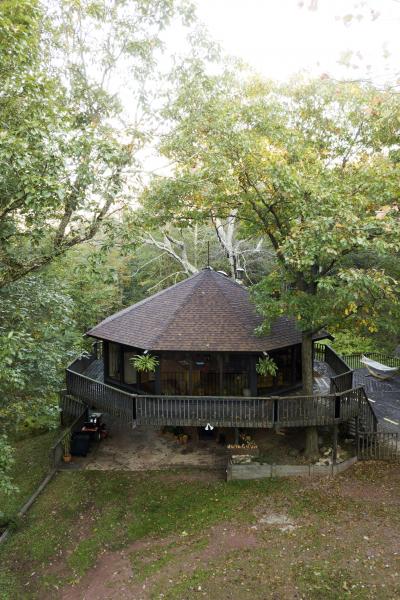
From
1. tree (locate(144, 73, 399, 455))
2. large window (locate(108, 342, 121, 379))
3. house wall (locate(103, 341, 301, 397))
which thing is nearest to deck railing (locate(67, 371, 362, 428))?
tree (locate(144, 73, 399, 455))

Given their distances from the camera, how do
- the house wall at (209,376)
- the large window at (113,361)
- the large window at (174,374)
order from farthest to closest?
the large window at (113,361) → the large window at (174,374) → the house wall at (209,376)

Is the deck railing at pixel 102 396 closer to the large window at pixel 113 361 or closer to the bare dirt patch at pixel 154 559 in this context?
the large window at pixel 113 361

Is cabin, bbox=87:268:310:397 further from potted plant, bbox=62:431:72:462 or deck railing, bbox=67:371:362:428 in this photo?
potted plant, bbox=62:431:72:462

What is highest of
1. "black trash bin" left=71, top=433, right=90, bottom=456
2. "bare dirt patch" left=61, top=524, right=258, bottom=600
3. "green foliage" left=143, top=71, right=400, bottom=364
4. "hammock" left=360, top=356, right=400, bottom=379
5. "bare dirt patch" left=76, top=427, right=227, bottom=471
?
"green foliage" left=143, top=71, right=400, bottom=364

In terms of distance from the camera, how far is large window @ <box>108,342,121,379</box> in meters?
15.2

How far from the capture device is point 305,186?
1006cm

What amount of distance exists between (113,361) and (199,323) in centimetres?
402

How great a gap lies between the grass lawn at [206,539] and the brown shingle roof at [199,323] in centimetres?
427

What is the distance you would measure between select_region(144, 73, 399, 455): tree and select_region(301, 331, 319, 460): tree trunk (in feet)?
0.12

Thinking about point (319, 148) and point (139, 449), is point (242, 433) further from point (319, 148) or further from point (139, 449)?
point (319, 148)

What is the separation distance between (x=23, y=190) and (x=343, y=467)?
12055 mm

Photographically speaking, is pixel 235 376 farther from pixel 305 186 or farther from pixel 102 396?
pixel 305 186

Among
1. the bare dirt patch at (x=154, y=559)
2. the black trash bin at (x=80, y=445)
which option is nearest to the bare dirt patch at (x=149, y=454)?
the black trash bin at (x=80, y=445)

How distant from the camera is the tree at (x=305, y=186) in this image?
9812 millimetres
